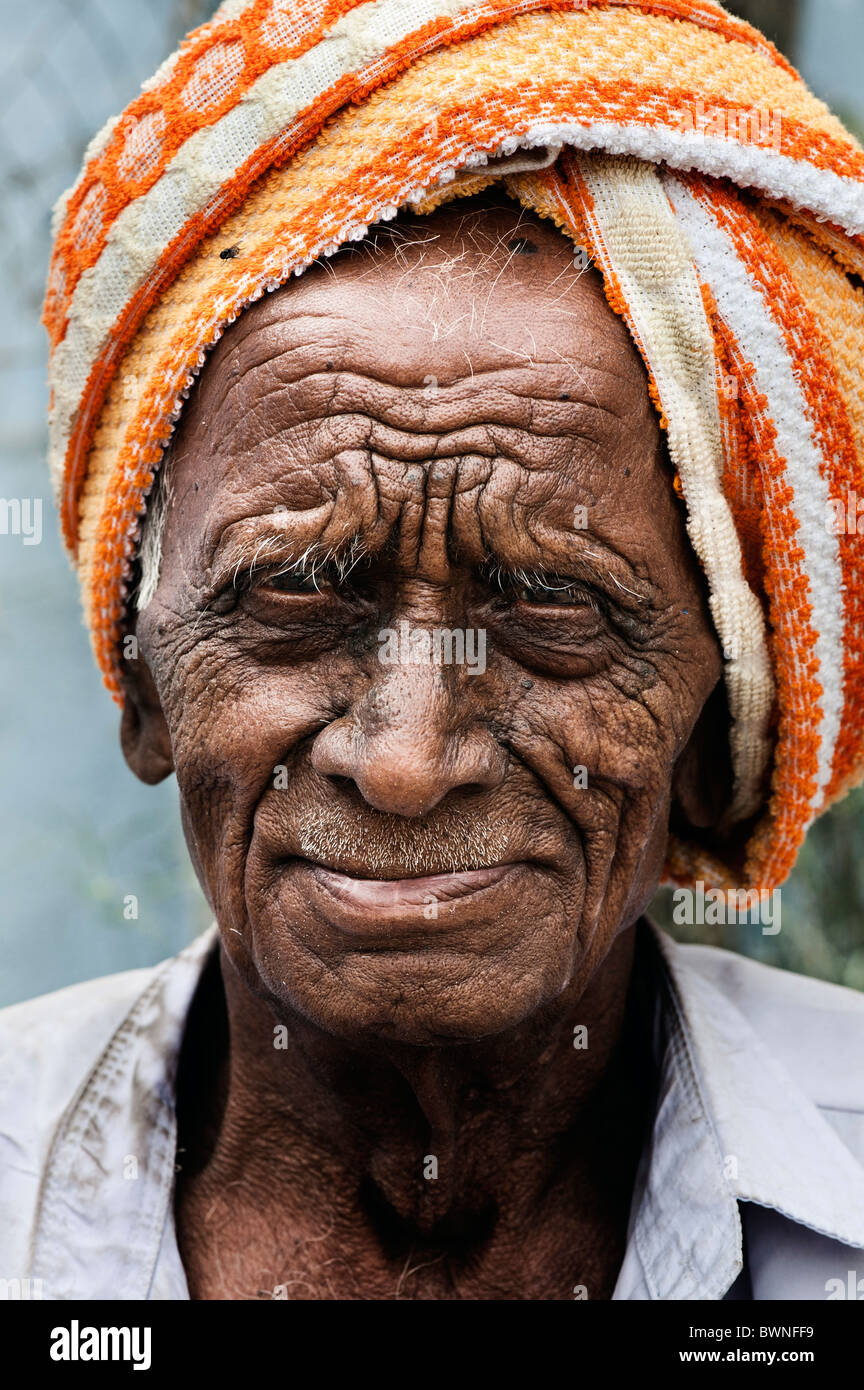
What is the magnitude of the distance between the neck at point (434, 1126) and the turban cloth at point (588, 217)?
0.71 meters

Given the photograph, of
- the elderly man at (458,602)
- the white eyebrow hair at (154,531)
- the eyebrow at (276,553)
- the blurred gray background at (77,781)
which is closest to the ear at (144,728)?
the elderly man at (458,602)

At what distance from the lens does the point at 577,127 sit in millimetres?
2197

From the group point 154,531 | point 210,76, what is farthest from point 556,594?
point 210,76

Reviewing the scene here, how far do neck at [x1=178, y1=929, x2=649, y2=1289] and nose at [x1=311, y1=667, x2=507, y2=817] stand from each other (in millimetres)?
494

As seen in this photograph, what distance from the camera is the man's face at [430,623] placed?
7.12 feet

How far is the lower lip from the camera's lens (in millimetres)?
2143

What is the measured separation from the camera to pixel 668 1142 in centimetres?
261

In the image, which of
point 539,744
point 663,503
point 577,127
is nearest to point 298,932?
point 539,744

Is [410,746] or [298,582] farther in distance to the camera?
[298,582]

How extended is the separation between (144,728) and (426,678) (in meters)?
0.86

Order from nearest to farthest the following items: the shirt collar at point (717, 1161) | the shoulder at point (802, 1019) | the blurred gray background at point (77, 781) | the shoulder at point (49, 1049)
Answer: the shirt collar at point (717, 1161) < the shoulder at point (49, 1049) < the shoulder at point (802, 1019) < the blurred gray background at point (77, 781)

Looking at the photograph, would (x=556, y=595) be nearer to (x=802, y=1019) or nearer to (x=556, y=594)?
(x=556, y=594)

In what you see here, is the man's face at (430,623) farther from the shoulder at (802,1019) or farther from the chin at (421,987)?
the shoulder at (802,1019)

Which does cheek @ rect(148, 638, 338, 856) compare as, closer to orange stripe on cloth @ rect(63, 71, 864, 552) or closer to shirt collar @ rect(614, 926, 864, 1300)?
orange stripe on cloth @ rect(63, 71, 864, 552)
